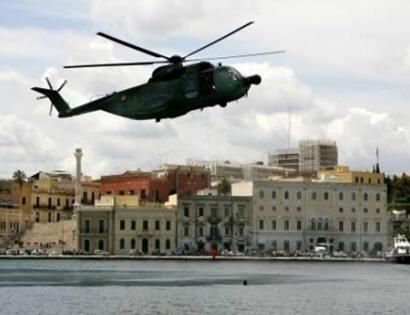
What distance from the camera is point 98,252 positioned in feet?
543

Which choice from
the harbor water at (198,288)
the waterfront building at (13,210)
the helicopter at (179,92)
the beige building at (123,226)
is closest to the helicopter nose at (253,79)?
the helicopter at (179,92)

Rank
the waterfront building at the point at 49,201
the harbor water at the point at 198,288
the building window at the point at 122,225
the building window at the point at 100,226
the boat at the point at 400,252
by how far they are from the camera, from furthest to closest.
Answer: the waterfront building at the point at 49,201
the boat at the point at 400,252
the building window at the point at 122,225
the building window at the point at 100,226
the harbor water at the point at 198,288

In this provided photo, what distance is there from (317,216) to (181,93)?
114734 mm

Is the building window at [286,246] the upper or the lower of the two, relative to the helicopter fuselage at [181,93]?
lower

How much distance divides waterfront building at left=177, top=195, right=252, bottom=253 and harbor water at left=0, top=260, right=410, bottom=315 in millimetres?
10049

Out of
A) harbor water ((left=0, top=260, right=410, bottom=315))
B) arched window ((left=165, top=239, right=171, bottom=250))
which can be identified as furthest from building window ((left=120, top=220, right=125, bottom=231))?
harbor water ((left=0, top=260, right=410, bottom=315))

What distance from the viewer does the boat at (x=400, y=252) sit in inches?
6693

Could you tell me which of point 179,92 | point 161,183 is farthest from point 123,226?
point 179,92

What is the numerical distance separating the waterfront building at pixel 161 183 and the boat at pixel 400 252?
27553 mm

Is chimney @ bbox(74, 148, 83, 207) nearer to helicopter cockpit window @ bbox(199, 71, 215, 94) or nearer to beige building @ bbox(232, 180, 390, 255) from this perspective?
beige building @ bbox(232, 180, 390, 255)

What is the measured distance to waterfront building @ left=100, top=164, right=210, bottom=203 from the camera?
181 m

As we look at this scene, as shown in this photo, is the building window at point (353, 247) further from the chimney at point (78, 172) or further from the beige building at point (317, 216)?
the chimney at point (78, 172)

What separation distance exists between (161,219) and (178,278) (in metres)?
46.4

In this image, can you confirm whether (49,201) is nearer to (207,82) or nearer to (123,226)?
(123,226)
